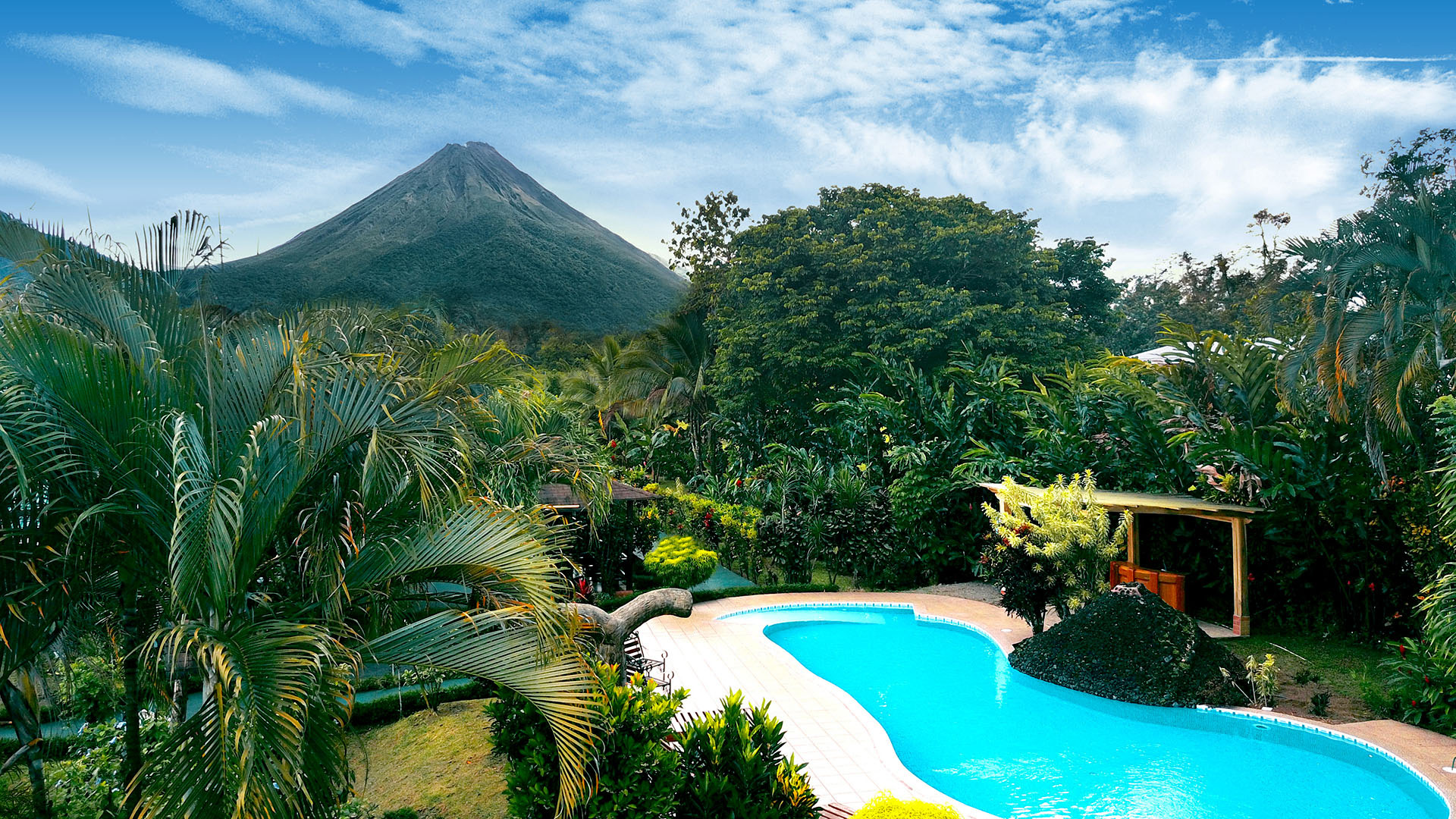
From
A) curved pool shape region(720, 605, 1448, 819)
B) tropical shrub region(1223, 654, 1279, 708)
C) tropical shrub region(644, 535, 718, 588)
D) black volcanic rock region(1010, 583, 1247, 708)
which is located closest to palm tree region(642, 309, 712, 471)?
tropical shrub region(644, 535, 718, 588)

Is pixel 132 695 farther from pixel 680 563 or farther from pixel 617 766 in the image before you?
pixel 680 563

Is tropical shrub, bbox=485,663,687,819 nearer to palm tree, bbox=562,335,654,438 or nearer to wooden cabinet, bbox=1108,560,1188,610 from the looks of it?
wooden cabinet, bbox=1108,560,1188,610

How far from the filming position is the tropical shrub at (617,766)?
14.9 ft

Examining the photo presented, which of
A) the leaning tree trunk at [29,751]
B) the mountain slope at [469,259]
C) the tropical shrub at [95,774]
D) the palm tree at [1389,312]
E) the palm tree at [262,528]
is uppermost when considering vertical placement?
the mountain slope at [469,259]

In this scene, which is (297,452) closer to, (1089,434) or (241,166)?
(1089,434)

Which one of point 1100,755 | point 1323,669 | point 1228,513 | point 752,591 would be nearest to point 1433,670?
point 1323,669

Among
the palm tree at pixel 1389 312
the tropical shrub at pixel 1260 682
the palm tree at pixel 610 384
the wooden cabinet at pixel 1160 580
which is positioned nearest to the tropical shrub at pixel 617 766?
the tropical shrub at pixel 1260 682

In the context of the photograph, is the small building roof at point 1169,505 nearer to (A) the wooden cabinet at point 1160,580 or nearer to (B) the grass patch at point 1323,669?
(A) the wooden cabinet at point 1160,580

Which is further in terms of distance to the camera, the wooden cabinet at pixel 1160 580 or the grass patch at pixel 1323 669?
the wooden cabinet at pixel 1160 580

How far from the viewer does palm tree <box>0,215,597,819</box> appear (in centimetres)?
317

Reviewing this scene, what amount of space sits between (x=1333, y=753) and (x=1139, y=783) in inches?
75.7

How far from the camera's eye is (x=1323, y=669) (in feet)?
31.7

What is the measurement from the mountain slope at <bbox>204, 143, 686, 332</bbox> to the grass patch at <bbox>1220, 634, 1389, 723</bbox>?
56.4 metres

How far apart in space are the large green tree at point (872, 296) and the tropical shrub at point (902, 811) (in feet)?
52.5
